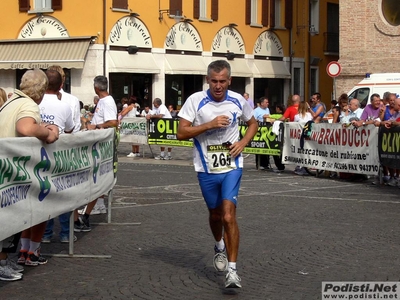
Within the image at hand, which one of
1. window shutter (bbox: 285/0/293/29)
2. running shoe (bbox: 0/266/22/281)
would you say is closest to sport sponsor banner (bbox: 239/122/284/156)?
running shoe (bbox: 0/266/22/281)

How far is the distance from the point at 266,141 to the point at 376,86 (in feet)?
21.6

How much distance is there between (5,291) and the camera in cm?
817

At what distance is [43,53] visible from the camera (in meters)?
41.2

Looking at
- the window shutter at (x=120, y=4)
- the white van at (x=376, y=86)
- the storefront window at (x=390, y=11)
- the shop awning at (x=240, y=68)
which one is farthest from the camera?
the shop awning at (x=240, y=68)

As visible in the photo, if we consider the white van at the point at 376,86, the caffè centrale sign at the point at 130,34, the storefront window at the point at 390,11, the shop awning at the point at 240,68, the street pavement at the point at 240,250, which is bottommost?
the street pavement at the point at 240,250

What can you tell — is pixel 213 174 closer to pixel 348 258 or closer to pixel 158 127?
pixel 348 258

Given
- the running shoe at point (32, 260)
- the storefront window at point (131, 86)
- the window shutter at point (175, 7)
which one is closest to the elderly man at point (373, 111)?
the running shoe at point (32, 260)

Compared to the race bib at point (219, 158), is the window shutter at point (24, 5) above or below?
above

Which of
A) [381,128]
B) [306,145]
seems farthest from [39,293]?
[306,145]

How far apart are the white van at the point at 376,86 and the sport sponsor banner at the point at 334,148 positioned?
21.8ft

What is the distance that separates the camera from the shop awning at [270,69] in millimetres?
49147

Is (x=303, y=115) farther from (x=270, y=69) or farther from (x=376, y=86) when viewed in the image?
(x=270, y=69)

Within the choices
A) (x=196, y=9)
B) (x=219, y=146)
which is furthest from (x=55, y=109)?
(x=196, y=9)

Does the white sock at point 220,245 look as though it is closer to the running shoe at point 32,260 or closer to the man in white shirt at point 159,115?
the running shoe at point 32,260
